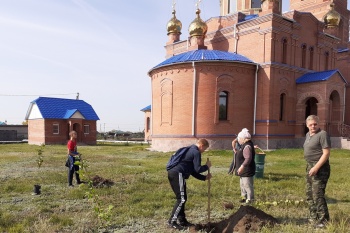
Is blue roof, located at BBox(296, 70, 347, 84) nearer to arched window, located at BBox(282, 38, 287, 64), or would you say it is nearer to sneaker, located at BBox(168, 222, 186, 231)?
arched window, located at BBox(282, 38, 287, 64)

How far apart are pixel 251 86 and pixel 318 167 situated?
15331 mm

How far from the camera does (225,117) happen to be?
18.5 m

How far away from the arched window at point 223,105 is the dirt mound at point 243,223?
45.5ft

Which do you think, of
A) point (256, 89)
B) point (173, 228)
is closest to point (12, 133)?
point (256, 89)

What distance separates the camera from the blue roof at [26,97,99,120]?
29078mm

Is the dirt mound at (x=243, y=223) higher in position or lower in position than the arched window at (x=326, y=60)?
lower

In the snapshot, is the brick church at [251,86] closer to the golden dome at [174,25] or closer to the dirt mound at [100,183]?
the golden dome at [174,25]

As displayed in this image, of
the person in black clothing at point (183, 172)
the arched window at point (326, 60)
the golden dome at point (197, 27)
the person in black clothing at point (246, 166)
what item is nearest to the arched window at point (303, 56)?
the arched window at point (326, 60)

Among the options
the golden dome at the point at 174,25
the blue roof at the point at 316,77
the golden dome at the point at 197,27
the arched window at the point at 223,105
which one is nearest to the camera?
the arched window at the point at 223,105

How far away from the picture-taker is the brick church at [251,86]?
1812cm

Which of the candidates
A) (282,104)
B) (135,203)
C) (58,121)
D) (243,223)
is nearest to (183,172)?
(243,223)

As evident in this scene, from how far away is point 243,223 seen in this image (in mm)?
4477

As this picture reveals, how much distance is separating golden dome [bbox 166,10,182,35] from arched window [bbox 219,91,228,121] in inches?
433

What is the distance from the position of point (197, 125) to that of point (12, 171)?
11.0 metres
